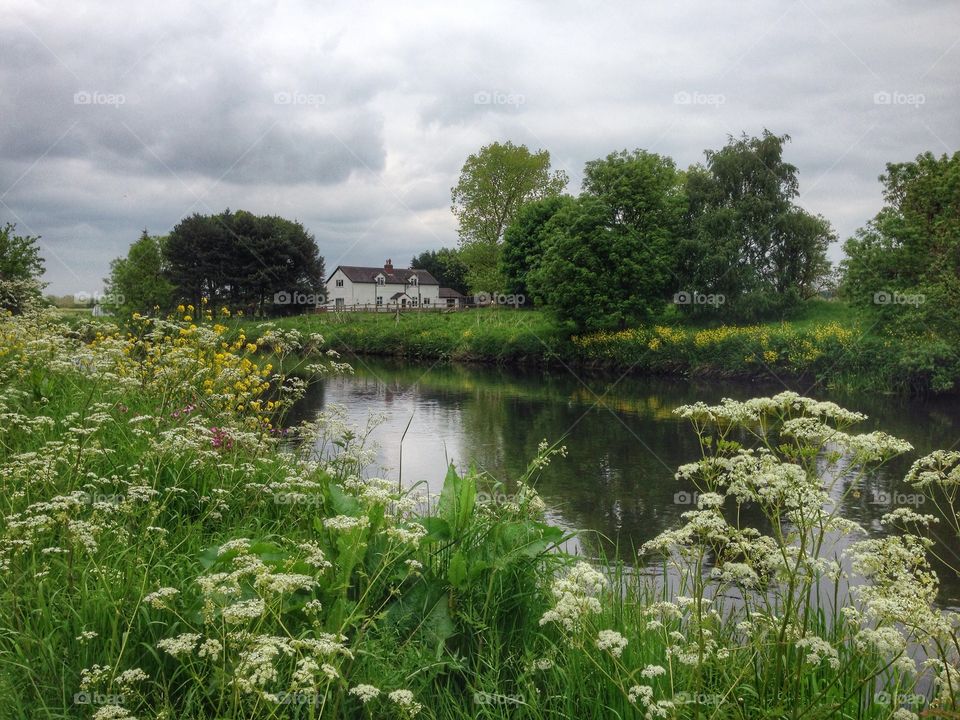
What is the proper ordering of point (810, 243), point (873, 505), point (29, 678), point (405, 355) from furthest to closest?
point (405, 355) → point (810, 243) → point (873, 505) → point (29, 678)

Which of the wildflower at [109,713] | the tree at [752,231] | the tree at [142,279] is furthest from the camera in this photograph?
the tree at [142,279]

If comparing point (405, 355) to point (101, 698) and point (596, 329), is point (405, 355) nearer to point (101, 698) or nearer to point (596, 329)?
point (596, 329)

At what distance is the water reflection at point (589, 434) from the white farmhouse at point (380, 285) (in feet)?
200

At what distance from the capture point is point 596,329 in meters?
40.7

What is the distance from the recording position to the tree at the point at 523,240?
55.5m

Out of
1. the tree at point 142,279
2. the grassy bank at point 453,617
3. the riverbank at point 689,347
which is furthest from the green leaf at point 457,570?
the tree at point 142,279

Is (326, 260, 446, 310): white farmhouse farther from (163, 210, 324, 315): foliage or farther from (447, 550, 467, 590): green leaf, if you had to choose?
(447, 550, 467, 590): green leaf

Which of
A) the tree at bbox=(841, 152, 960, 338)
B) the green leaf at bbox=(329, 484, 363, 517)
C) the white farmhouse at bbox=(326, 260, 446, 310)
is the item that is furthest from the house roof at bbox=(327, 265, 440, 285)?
the green leaf at bbox=(329, 484, 363, 517)

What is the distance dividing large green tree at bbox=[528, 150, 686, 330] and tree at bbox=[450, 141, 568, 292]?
22080 mm

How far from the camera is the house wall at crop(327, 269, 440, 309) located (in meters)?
94.8

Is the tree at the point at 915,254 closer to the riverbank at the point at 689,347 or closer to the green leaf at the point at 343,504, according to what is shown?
the riverbank at the point at 689,347

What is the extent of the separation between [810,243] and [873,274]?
33.1 feet

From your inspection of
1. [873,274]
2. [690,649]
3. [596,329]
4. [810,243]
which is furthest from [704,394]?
[690,649]

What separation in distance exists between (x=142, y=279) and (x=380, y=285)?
41823 mm
